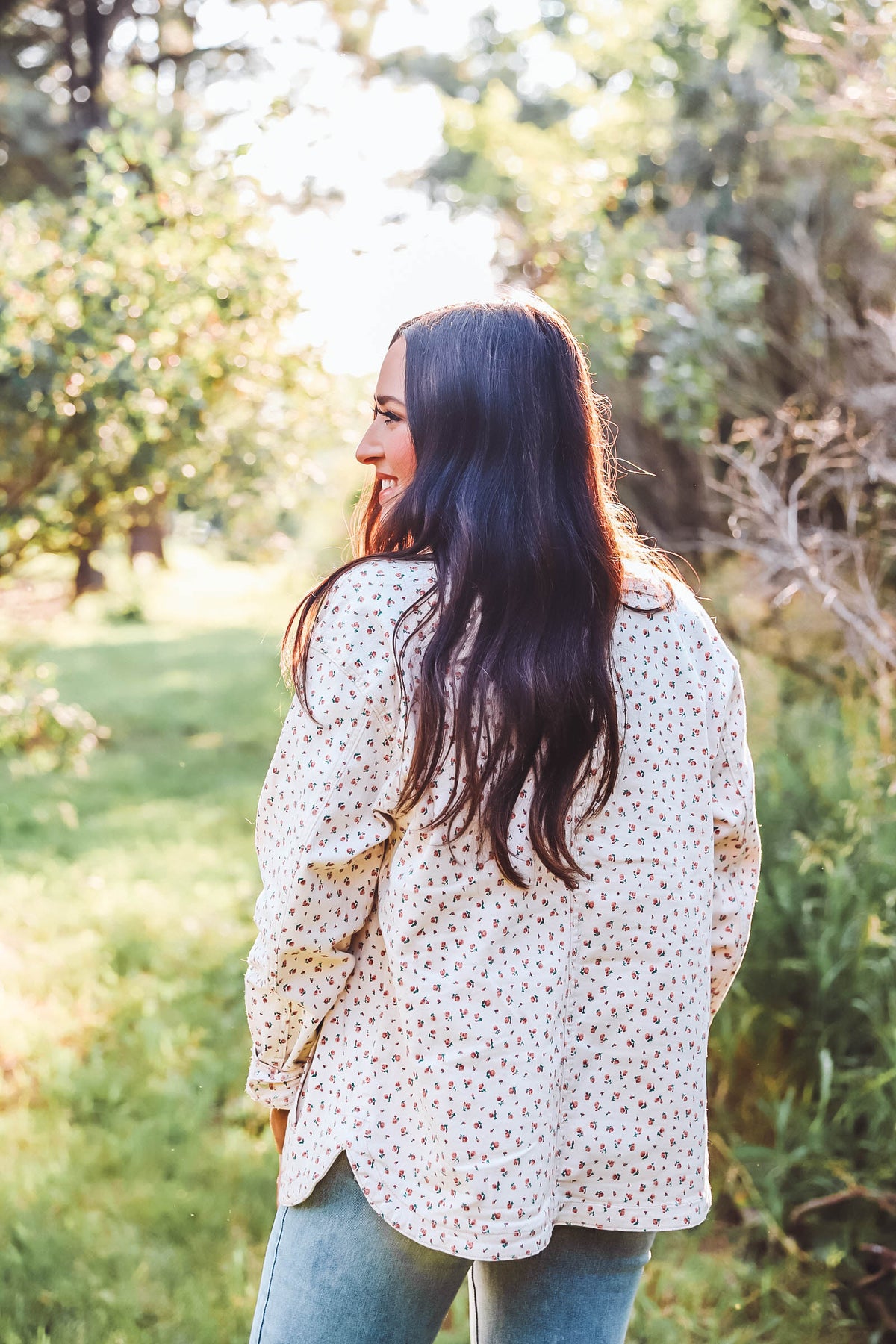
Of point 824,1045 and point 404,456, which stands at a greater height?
point 404,456

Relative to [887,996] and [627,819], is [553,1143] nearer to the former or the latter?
[627,819]

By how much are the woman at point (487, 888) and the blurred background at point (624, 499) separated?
34cm

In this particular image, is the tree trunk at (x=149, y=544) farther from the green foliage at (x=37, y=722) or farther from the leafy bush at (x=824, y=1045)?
the leafy bush at (x=824, y=1045)

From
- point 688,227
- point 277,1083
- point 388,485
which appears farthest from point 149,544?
point 277,1083

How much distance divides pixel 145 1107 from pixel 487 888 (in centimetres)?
271

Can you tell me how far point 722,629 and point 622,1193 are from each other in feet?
17.6

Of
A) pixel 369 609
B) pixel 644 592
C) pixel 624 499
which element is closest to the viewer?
pixel 369 609

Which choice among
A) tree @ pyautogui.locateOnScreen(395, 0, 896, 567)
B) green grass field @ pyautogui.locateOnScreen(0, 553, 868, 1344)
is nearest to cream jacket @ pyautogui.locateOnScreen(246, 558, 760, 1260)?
green grass field @ pyautogui.locateOnScreen(0, 553, 868, 1344)

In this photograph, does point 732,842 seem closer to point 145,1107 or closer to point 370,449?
point 370,449

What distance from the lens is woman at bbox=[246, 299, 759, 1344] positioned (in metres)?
1.21

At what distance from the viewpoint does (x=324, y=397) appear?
4758 millimetres

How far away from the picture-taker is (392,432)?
140cm

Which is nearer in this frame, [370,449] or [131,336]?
[370,449]

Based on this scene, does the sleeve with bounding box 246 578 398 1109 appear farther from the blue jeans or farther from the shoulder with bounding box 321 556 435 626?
the blue jeans
